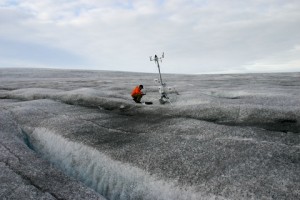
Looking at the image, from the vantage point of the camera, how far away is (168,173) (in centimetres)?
1072

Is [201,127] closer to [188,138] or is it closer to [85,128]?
[188,138]

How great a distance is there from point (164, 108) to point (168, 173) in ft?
24.7

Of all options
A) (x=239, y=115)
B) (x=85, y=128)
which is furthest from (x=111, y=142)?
(x=239, y=115)

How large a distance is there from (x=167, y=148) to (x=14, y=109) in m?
11.6

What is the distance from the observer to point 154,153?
12.0m

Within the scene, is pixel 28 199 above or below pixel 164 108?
below

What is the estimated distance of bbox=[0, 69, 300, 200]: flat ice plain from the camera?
384 inches

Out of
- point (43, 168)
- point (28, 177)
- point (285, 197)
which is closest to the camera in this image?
point (285, 197)

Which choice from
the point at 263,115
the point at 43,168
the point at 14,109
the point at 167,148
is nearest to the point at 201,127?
the point at 167,148

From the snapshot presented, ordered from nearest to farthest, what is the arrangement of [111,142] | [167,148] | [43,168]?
[43,168] < [167,148] < [111,142]

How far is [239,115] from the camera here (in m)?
15.6

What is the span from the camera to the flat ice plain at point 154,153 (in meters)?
9.77

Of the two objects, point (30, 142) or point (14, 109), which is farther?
point (14, 109)

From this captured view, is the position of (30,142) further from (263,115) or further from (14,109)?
(263,115)
